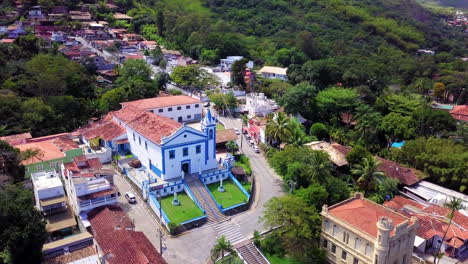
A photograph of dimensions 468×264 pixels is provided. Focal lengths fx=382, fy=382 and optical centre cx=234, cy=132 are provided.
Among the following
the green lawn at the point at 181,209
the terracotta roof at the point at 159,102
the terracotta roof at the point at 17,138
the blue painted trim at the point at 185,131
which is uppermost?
the blue painted trim at the point at 185,131

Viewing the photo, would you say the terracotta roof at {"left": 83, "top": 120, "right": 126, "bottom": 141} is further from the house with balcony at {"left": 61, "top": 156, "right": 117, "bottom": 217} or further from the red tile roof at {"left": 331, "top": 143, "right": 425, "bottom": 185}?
the red tile roof at {"left": 331, "top": 143, "right": 425, "bottom": 185}

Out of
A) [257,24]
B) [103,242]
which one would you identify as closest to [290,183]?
[103,242]

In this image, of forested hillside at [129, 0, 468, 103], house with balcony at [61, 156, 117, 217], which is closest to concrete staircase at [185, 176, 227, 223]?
house with balcony at [61, 156, 117, 217]

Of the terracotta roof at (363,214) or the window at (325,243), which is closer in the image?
the terracotta roof at (363,214)

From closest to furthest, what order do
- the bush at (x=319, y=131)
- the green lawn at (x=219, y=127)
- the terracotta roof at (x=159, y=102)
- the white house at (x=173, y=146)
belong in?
the white house at (x=173, y=146) → the terracotta roof at (x=159, y=102) → the green lawn at (x=219, y=127) → the bush at (x=319, y=131)

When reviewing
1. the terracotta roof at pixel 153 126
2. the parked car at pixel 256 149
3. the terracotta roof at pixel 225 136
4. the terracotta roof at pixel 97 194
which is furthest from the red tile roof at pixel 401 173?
the terracotta roof at pixel 97 194

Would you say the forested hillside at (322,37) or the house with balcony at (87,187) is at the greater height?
the forested hillside at (322,37)

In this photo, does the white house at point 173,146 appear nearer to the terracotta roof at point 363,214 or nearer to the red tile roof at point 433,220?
the terracotta roof at point 363,214

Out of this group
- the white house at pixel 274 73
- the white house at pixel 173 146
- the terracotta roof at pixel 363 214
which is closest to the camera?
the terracotta roof at pixel 363 214
